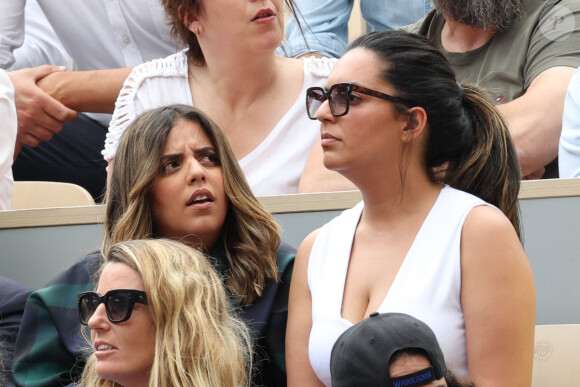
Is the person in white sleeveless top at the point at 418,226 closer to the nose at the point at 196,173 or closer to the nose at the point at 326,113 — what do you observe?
the nose at the point at 326,113

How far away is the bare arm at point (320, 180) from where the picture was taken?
106 inches

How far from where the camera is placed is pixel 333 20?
358 cm

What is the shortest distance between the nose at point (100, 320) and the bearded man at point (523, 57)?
57.2 inches

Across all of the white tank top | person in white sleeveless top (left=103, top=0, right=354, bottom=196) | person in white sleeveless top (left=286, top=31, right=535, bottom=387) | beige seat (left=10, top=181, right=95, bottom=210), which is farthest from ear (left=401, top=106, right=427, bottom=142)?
beige seat (left=10, top=181, right=95, bottom=210)

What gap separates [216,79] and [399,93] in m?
1.18

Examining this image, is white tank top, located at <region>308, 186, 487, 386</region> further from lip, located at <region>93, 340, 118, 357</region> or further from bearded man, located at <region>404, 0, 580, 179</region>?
bearded man, located at <region>404, 0, 580, 179</region>

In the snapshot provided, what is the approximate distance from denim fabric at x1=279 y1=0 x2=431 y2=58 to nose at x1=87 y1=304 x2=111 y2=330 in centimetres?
179

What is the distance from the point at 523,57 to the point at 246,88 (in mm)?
893

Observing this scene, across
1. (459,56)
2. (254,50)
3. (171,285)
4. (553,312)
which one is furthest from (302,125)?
(171,285)

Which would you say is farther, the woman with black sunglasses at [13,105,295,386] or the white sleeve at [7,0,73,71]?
the white sleeve at [7,0,73,71]

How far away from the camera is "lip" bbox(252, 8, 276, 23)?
2803mm

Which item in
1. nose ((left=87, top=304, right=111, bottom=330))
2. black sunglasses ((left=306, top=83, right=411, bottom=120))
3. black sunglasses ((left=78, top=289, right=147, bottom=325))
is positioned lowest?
nose ((left=87, top=304, right=111, bottom=330))

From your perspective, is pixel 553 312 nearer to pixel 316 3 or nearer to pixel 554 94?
pixel 554 94

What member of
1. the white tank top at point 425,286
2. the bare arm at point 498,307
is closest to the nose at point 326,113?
the white tank top at point 425,286
